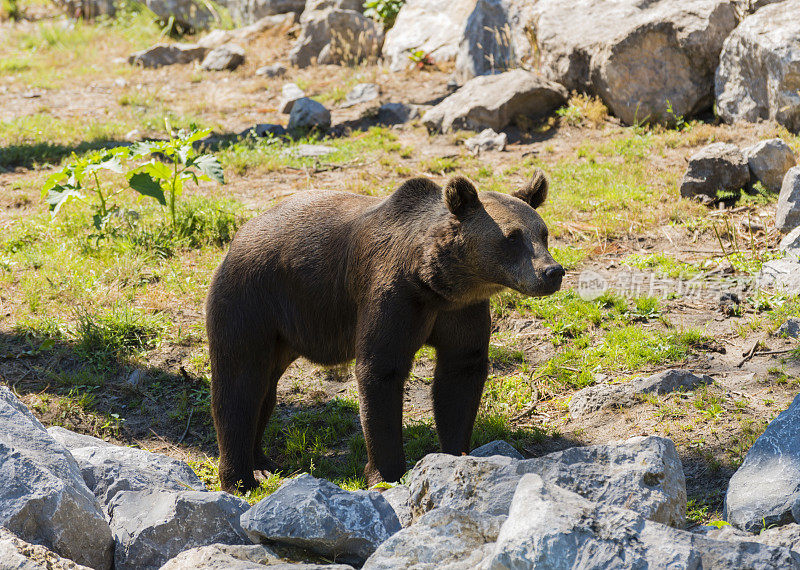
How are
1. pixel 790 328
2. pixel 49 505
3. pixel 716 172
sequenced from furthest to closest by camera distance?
pixel 716 172, pixel 790 328, pixel 49 505

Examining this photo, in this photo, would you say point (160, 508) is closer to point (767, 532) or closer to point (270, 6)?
point (767, 532)

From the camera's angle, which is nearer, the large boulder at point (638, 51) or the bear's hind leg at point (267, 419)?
the bear's hind leg at point (267, 419)

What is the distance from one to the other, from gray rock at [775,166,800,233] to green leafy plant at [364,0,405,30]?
9.23m

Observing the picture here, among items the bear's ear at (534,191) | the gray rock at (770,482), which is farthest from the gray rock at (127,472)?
the gray rock at (770,482)

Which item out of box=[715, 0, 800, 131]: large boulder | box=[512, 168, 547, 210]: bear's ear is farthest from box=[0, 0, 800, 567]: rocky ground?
box=[512, 168, 547, 210]: bear's ear

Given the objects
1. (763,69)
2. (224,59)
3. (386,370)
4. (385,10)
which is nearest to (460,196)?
(386,370)

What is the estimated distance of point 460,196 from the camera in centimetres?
459

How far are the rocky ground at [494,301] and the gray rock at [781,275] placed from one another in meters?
0.09

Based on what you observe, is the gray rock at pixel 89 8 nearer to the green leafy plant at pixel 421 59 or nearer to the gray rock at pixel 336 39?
the gray rock at pixel 336 39

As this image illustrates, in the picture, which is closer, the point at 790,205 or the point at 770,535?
the point at 770,535

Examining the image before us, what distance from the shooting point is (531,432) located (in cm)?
557

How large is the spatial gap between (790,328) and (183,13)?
1532 cm

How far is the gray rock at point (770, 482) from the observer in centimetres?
379

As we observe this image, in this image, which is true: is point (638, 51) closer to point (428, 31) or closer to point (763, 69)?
point (763, 69)
